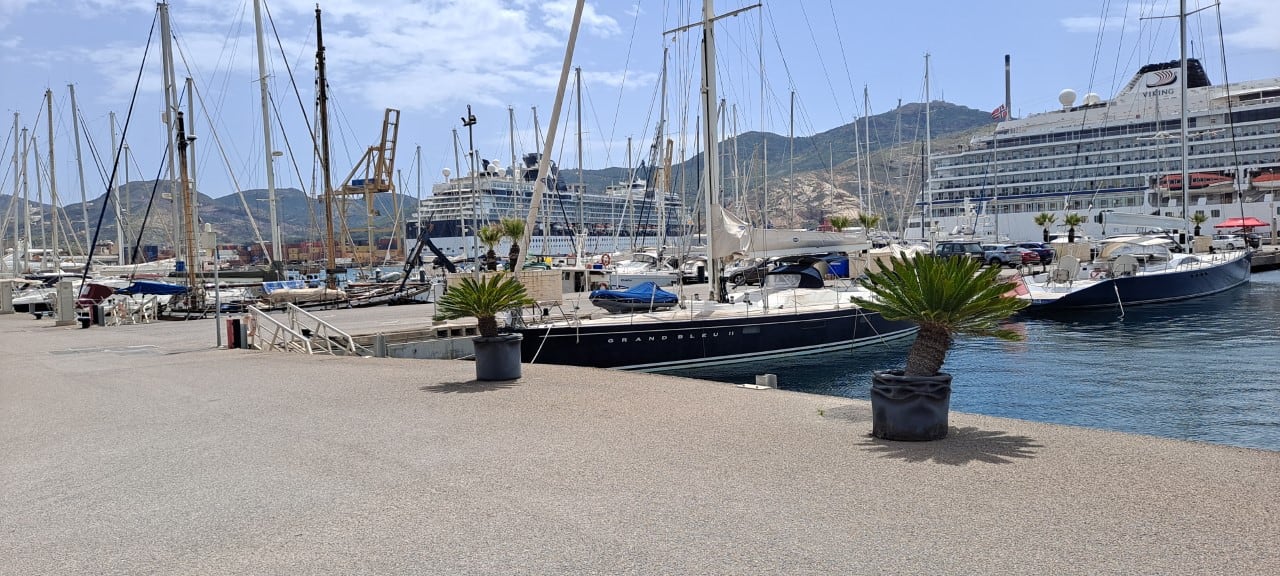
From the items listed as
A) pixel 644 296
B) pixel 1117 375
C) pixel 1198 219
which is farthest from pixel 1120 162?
pixel 644 296

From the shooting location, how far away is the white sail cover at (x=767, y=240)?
22344 mm

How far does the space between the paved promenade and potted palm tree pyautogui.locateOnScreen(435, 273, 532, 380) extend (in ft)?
4.95

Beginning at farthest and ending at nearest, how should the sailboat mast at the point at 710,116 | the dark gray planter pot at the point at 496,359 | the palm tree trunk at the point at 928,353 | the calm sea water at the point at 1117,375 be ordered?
the sailboat mast at the point at 710,116 → the calm sea water at the point at 1117,375 → the dark gray planter pot at the point at 496,359 → the palm tree trunk at the point at 928,353

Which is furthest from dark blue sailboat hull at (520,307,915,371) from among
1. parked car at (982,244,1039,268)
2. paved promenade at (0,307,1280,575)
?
parked car at (982,244,1039,268)

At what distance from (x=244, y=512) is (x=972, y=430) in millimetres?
6106

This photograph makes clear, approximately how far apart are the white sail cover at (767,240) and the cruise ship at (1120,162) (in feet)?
191

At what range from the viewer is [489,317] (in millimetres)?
12758

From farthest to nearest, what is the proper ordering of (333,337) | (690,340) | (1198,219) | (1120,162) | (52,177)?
1. (1120,162)
2. (1198,219)
3. (52,177)
4. (690,340)
5. (333,337)

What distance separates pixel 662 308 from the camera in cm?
2381

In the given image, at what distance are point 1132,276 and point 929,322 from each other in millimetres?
36050

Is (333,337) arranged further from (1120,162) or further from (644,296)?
(1120,162)

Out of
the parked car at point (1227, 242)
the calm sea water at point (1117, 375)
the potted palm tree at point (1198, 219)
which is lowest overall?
the calm sea water at point (1117, 375)

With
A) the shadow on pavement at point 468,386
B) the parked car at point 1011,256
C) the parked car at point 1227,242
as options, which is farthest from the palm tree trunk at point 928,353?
the parked car at point 1227,242

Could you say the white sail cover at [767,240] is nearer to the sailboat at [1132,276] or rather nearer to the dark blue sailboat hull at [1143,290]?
the sailboat at [1132,276]
